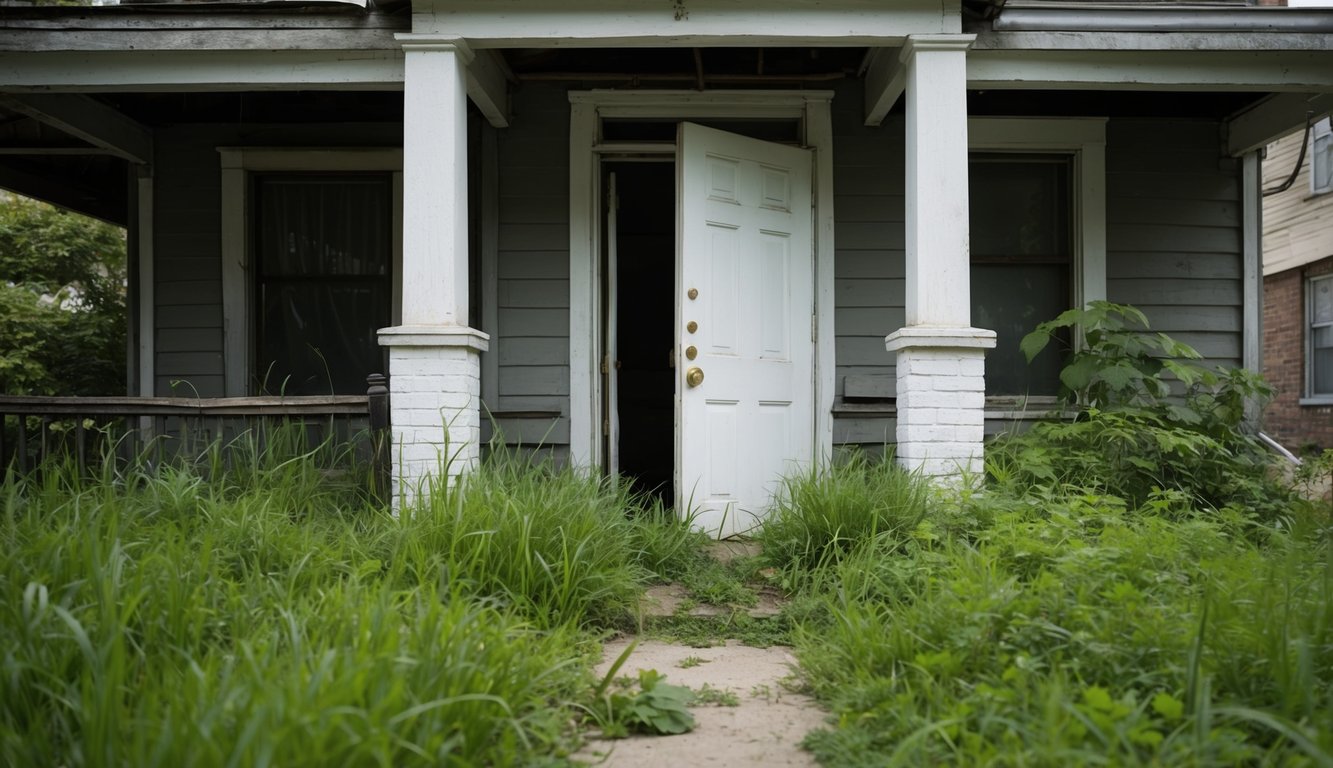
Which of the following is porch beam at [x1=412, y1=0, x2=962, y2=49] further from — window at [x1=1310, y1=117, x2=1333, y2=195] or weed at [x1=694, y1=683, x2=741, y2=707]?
window at [x1=1310, y1=117, x2=1333, y2=195]

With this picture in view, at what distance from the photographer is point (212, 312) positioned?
548 centimetres

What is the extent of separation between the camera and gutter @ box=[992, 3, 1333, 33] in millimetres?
4277

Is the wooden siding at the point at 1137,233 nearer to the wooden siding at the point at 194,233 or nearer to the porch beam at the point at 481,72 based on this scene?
the porch beam at the point at 481,72

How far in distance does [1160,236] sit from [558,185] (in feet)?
11.8

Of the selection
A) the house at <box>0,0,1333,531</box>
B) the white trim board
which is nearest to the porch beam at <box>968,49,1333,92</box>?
the house at <box>0,0,1333,531</box>

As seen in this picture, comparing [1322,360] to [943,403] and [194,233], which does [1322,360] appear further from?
[194,233]

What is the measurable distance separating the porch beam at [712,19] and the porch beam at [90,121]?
2397mm

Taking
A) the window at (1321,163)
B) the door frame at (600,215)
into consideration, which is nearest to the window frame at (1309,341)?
the window at (1321,163)

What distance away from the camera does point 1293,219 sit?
10.5 m

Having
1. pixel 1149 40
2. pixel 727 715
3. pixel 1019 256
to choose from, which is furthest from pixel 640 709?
pixel 1019 256

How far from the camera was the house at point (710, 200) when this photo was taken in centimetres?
436

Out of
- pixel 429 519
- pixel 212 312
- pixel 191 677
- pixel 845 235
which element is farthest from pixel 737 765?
pixel 212 312

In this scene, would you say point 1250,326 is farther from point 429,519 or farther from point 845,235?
point 429,519

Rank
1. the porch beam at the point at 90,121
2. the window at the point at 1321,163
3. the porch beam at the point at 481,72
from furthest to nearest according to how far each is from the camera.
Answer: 1. the window at the point at 1321,163
2. the porch beam at the point at 90,121
3. the porch beam at the point at 481,72
